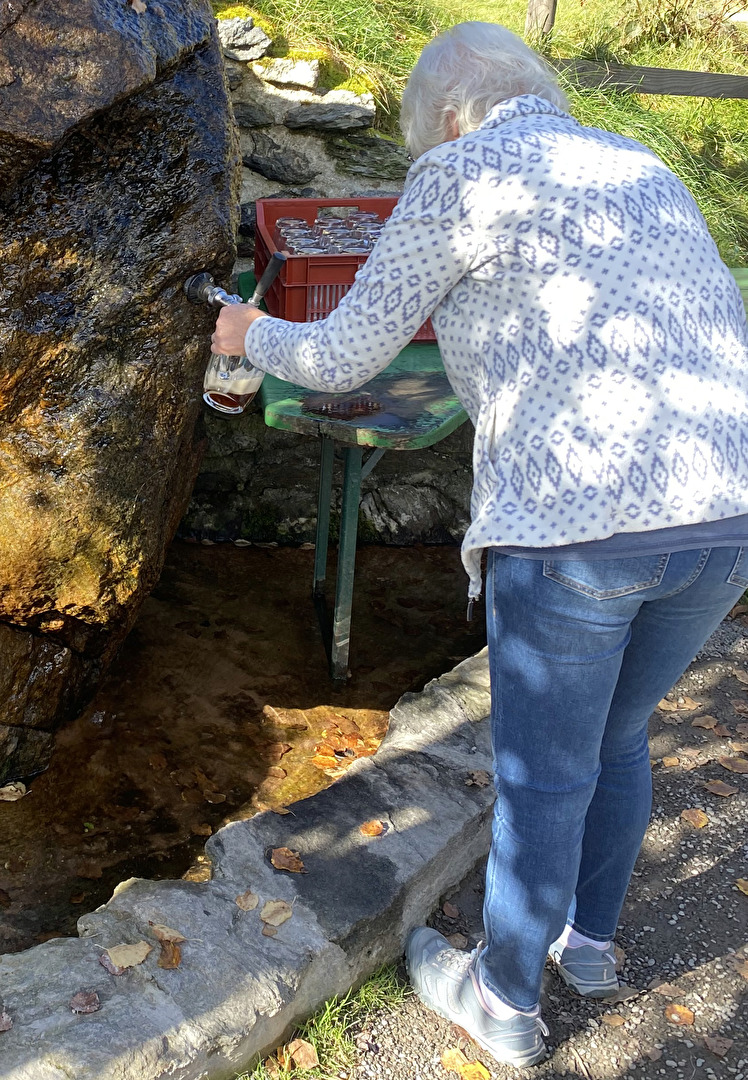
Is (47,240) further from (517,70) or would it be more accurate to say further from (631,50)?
(631,50)

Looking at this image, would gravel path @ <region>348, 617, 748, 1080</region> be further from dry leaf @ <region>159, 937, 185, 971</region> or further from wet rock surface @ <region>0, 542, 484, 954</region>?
wet rock surface @ <region>0, 542, 484, 954</region>

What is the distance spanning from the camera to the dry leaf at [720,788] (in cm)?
340

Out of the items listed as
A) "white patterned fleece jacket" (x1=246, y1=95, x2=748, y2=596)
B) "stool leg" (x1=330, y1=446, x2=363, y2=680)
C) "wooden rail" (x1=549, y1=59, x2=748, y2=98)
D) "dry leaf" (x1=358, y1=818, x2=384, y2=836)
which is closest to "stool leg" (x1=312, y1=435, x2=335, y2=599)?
"stool leg" (x1=330, y1=446, x2=363, y2=680)

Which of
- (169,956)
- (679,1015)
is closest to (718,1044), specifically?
(679,1015)

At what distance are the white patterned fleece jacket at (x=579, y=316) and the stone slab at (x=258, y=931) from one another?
1.17m

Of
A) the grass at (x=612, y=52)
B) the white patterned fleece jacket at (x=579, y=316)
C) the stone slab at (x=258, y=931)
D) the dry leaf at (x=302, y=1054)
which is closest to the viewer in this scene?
the white patterned fleece jacket at (x=579, y=316)

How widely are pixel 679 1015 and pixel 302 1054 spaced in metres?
0.99

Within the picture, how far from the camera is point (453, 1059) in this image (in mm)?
2385

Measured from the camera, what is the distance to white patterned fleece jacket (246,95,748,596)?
5.59 ft

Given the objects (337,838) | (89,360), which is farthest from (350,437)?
(337,838)

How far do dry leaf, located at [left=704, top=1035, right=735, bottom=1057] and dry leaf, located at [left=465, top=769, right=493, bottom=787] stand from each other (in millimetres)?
872

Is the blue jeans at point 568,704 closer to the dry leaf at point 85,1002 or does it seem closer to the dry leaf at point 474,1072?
the dry leaf at point 474,1072

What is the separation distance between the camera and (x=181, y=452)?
348 centimetres

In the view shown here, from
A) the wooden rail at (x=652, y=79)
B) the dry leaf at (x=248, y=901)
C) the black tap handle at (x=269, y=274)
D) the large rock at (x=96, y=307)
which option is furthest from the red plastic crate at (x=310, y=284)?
the wooden rail at (x=652, y=79)
